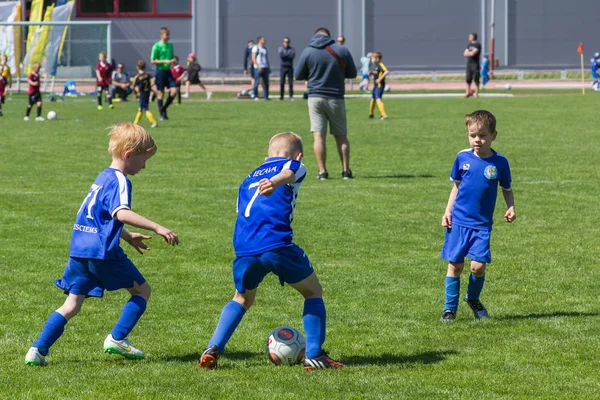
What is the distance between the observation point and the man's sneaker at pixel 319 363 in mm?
6359

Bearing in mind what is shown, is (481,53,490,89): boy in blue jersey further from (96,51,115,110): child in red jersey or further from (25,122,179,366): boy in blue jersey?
(25,122,179,366): boy in blue jersey

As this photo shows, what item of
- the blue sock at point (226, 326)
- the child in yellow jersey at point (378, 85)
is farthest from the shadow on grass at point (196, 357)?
the child in yellow jersey at point (378, 85)

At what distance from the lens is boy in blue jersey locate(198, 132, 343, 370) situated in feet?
20.2

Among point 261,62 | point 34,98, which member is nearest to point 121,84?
point 261,62

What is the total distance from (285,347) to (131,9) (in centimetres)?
4973

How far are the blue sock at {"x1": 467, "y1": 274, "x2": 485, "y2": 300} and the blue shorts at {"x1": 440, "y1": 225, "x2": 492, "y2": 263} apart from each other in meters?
0.18

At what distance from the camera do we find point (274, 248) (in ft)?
20.1

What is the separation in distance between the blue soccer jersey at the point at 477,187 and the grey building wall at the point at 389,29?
47.4 meters

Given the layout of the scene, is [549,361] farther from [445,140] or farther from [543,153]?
[445,140]

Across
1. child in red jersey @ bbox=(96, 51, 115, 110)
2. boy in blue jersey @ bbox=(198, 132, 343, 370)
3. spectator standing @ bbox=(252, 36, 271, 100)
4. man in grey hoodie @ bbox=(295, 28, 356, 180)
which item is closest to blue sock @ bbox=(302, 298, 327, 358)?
boy in blue jersey @ bbox=(198, 132, 343, 370)

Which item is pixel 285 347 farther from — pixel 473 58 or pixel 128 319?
pixel 473 58

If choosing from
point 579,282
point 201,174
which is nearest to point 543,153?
point 201,174

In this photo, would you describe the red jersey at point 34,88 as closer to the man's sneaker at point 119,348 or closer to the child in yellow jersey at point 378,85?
the child in yellow jersey at point 378,85

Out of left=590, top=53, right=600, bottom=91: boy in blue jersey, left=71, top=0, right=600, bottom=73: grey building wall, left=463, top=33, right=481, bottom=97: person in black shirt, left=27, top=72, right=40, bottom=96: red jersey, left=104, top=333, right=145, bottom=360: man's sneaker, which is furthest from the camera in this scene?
left=71, top=0, right=600, bottom=73: grey building wall
